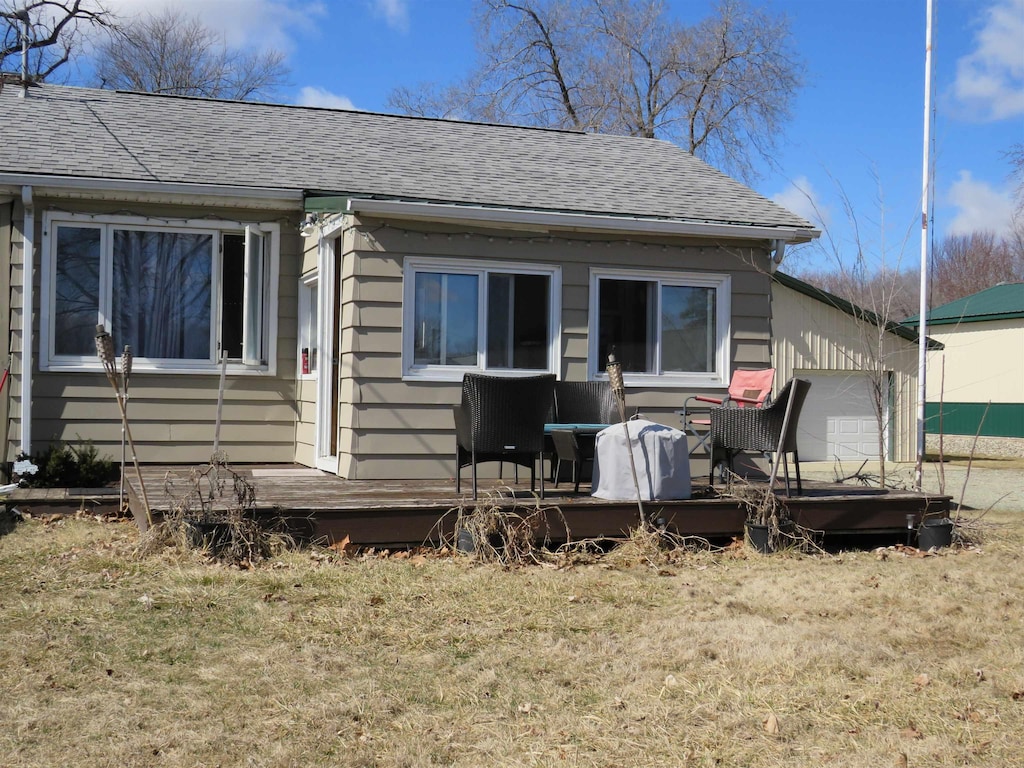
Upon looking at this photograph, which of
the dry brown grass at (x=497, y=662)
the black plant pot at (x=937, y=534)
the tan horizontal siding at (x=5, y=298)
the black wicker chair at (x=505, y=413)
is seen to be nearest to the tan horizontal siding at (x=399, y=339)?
the black wicker chair at (x=505, y=413)

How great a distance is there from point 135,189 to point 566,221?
3624 millimetres

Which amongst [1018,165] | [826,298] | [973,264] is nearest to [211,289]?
[826,298]

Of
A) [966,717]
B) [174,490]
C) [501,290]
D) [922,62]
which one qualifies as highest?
[922,62]

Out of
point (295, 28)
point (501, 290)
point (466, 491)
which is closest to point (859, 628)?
point (466, 491)

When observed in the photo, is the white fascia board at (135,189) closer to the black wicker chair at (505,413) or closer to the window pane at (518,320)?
the window pane at (518,320)

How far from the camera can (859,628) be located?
5273 mm

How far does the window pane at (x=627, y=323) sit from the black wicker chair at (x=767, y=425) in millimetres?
1611

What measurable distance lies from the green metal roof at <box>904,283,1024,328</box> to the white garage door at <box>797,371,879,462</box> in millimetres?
4659

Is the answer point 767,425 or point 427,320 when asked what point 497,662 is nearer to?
point 767,425

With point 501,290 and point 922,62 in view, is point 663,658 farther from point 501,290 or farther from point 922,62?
point 922,62

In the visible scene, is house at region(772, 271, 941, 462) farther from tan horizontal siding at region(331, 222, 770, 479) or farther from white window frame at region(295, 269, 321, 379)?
white window frame at region(295, 269, 321, 379)

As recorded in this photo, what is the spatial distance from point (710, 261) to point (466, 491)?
324cm

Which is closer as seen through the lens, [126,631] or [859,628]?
[126,631]

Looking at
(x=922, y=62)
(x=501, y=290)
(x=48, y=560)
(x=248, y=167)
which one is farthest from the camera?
(x=922, y=62)
